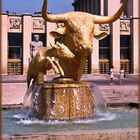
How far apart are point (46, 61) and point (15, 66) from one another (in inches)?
1471

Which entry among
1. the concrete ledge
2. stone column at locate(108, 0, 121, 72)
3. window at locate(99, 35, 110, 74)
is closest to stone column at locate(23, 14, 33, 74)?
window at locate(99, 35, 110, 74)

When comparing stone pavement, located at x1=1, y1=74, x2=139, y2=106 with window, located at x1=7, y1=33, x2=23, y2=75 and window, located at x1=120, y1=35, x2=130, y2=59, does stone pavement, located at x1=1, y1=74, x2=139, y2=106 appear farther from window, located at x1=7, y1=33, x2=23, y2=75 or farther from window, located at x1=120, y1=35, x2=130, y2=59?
window, located at x1=120, y1=35, x2=130, y2=59

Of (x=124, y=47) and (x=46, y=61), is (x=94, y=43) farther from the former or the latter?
(x=46, y=61)

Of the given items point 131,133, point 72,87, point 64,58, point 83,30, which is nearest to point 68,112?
point 72,87

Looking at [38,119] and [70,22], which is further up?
[70,22]

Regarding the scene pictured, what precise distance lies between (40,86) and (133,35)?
134ft

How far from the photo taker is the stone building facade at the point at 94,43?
46.6 meters

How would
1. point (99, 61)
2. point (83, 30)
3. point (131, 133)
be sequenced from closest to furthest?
point (131, 133) → point (83, 30) → point (99, 61)

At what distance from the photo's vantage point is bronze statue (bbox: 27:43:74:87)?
9.79m

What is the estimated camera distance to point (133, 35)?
4938 cm

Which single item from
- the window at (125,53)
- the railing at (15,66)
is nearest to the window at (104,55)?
the window at (125,53)

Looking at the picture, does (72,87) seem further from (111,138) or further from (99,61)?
(99,61)

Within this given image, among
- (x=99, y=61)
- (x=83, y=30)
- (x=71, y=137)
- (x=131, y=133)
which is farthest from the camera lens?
(x=99, y=61)

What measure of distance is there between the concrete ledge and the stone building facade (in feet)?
131
